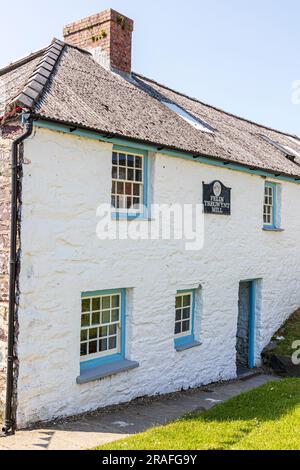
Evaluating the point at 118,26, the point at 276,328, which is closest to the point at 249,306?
the point at 276,328

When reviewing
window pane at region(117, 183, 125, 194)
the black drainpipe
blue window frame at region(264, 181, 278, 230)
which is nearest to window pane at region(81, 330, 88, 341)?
the black drainpipe

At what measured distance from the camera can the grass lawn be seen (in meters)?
6.46

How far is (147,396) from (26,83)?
631cm

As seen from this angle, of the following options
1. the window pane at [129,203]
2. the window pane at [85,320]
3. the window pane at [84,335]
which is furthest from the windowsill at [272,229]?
the window pane at [84,335]

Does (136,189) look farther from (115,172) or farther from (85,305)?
(85,305)

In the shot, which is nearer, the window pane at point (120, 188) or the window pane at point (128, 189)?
the window pane at point (120, 188)

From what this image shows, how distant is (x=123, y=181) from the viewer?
9.24 metres

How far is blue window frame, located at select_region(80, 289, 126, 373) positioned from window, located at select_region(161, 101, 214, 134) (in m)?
5.22

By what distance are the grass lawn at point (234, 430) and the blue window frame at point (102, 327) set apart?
1.94m

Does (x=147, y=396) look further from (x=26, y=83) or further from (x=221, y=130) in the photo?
(x=221, y=130)

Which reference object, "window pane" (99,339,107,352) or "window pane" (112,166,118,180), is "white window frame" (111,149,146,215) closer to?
"window pane" (112,166,118,180)

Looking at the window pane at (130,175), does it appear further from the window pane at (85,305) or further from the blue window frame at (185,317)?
the blue window frame at (185,317)

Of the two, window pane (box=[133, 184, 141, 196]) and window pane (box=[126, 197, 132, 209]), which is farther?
window pane (box=[133, 184, 141, 196])

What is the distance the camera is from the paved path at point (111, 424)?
22.0ft
